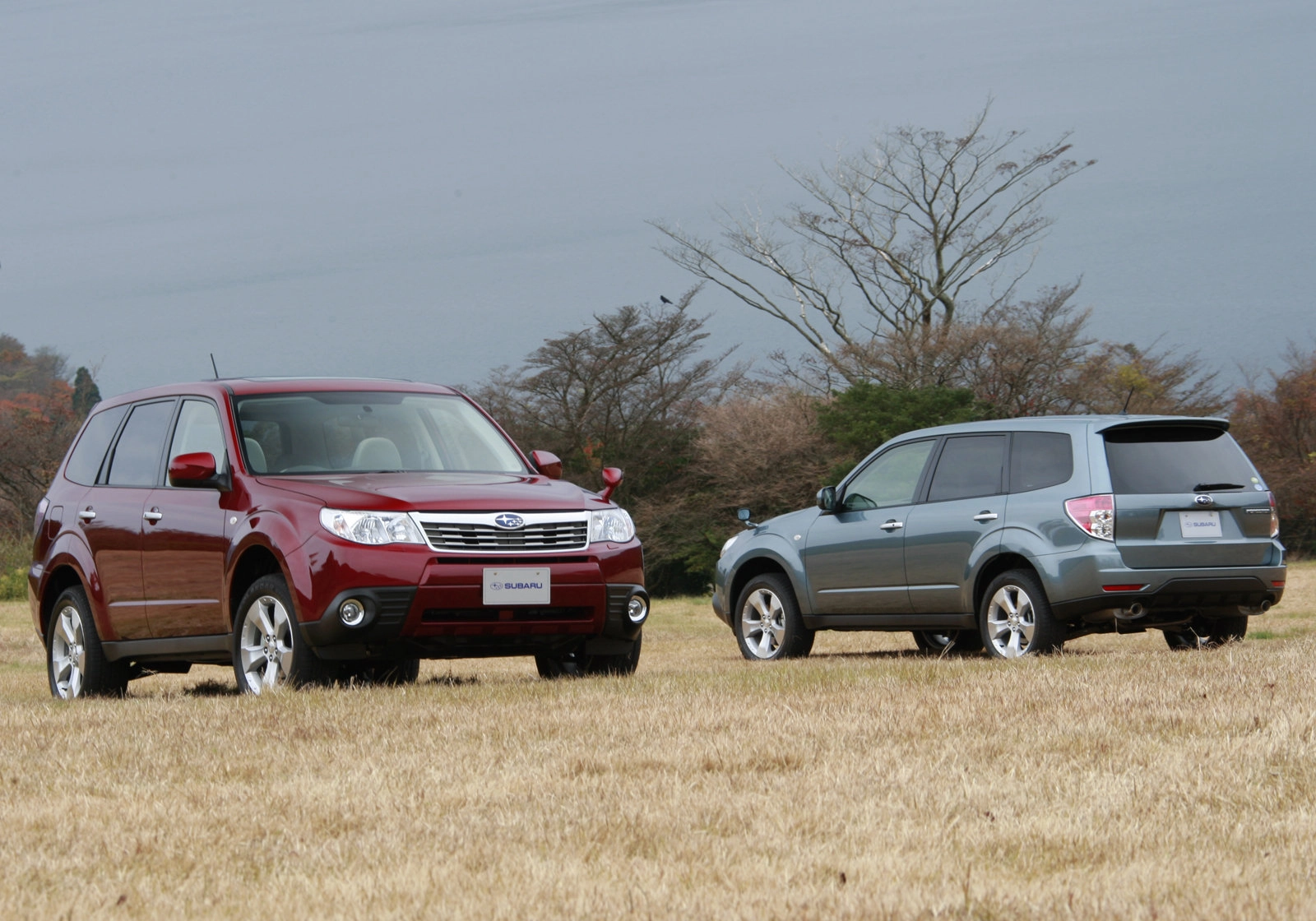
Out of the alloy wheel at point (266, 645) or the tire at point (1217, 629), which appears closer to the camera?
the alloy wheel at point (266, 645)

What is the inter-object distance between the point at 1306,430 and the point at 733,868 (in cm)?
5584

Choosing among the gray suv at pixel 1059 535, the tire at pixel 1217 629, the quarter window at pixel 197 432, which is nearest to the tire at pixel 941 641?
the gray suv at pixel 1059 535

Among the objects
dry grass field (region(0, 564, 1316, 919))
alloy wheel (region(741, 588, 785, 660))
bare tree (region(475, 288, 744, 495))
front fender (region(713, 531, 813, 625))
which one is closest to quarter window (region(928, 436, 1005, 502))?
front fender (region(713, 531, 813, 625))

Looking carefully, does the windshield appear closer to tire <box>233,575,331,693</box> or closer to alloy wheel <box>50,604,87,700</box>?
tire <box>233,575,331,693</box>

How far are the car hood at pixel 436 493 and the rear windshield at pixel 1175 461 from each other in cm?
364

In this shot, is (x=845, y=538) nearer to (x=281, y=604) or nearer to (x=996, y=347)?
(x=281, y=604)

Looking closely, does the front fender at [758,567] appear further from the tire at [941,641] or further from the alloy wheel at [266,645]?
the alloy wheel at [266,645]

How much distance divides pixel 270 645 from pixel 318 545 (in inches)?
30.2

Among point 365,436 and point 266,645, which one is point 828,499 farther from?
point 266,645

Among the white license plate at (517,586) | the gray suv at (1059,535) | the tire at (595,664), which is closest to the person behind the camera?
the white license plate at (517,586)

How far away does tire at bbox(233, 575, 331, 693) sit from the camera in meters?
8.63

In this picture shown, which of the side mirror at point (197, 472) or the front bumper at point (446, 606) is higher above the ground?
the side mirror at point (197, 472)

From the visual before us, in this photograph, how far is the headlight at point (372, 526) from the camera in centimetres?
850

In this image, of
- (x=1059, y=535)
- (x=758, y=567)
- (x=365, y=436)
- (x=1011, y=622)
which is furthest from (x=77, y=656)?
(x=1059, y=535)
